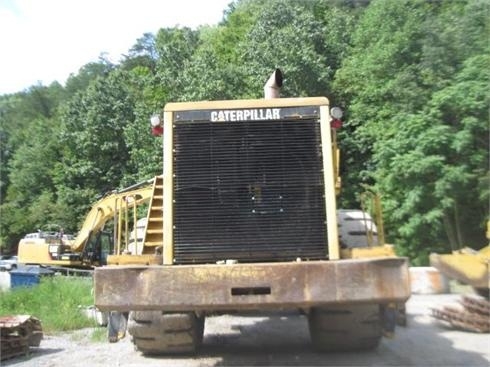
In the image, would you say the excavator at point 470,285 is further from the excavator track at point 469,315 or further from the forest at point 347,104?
the forest at point 347,104

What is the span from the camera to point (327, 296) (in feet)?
16.3

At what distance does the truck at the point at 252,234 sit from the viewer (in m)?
5.00

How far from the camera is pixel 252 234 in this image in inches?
219

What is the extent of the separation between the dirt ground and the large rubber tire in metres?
0.14

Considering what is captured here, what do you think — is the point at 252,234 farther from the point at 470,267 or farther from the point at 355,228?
the point at 470,267

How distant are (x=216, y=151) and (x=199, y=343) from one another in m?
2.49

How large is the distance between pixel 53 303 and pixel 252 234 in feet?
23.0

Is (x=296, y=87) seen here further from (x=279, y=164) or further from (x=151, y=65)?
(x=151, y=65)

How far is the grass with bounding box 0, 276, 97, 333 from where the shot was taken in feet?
32.3

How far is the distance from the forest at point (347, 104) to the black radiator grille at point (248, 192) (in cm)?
441

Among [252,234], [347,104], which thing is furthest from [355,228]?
[347,104]

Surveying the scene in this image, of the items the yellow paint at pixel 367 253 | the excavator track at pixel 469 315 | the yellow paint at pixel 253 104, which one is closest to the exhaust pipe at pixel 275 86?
the yellow paint at pixel 253 104

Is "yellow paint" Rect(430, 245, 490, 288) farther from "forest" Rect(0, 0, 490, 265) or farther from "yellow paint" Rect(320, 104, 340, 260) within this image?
"yellow paint" Rect(320, 104, 340, 260)

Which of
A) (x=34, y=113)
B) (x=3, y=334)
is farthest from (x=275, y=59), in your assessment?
(x=34, y=113)
